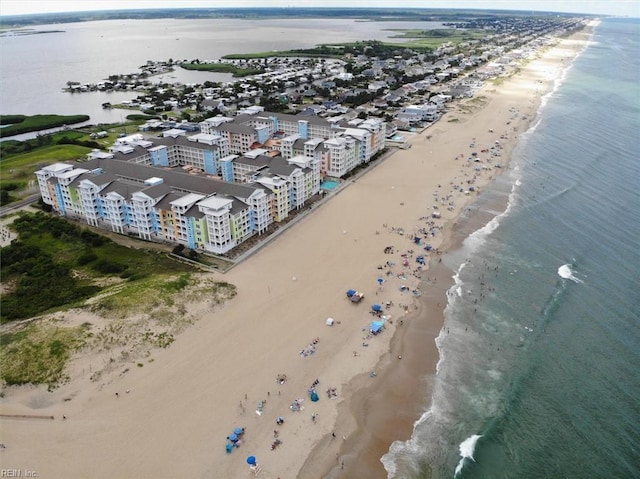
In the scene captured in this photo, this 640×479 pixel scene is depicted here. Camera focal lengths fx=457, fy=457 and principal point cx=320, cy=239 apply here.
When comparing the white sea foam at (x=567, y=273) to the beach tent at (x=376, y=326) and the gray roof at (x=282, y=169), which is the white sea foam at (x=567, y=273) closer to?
the beach tent at (x=376, y=326)

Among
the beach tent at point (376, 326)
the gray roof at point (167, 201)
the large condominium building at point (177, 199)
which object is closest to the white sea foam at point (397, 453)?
the beach tent at point (376, 326)

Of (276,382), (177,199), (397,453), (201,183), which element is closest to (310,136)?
(201,183)

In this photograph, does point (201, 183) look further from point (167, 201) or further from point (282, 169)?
point (282, 169)

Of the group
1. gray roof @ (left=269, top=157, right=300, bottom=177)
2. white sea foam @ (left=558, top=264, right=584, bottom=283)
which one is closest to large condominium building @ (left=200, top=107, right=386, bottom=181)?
gray roof @ (left=269, top=157, right=300, bottom=177)

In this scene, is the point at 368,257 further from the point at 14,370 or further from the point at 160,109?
the point at 160,109

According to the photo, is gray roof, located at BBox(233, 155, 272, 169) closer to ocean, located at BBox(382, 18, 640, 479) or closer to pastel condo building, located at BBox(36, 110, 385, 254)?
pastel condo building, located at BBox(36, 110, 385, 254)

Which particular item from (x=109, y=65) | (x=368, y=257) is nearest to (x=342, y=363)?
(x=368, y=257)
